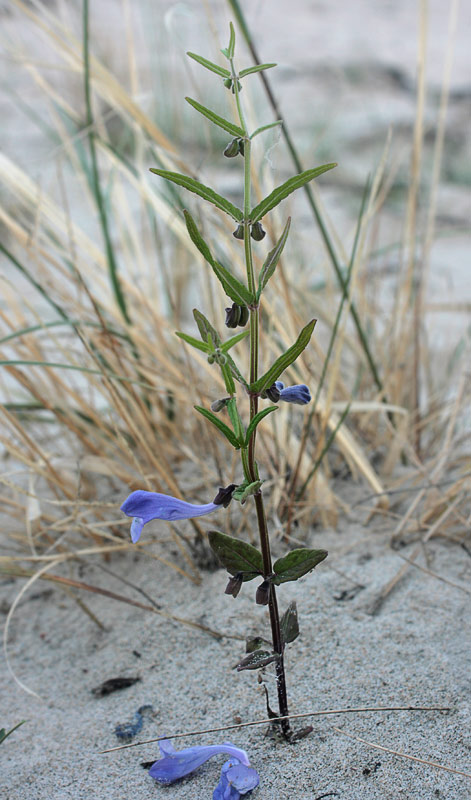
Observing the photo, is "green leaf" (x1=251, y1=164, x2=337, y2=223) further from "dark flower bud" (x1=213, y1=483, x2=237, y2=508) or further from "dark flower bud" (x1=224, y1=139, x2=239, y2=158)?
"dark flower bud" (x1=213, y1=483, x2=237, y2=508)

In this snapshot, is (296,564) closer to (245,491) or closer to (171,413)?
(245,491)

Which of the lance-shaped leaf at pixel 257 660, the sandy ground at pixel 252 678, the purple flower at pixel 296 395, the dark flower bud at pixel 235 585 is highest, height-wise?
the purple flower at pixel 296 395

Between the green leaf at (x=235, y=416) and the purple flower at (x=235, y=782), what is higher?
the green leaf at (x=235, y=416)

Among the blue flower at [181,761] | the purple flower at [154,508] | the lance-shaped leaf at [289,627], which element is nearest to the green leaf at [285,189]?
the purple flower at [154,508]

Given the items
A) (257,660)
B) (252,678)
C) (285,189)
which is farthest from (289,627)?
(285,189)

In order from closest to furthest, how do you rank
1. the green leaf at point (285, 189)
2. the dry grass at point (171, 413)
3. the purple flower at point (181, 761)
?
the green leaf at point (285, 189), the purple flower at point (181, 761), the dry grass at point (171, 413)

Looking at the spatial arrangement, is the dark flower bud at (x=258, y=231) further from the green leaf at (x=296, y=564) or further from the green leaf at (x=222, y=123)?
the green leaf at (x=296, y=564)
